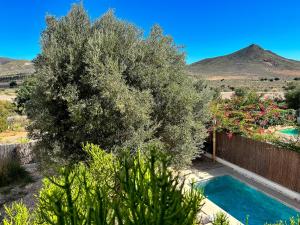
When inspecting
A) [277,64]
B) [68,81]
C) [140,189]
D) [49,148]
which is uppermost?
[277,64]

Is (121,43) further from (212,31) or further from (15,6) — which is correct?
(212,31)

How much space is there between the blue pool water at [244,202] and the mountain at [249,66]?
63236 mm

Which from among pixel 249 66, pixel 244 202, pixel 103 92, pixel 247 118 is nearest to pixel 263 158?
pixel 244 202

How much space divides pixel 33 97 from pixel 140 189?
770cm

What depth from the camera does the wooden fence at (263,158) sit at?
10.2 m

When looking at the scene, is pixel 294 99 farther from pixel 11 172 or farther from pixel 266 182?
pixel 11 172

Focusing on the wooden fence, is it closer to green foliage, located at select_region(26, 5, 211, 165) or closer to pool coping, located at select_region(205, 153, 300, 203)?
pool coping, located at select_region(205, 153, 300, 203)

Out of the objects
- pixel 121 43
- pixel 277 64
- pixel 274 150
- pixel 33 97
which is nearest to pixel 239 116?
pixel 274 150

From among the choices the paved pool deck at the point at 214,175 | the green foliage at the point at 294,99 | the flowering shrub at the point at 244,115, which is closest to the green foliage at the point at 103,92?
the paved pool deck at the point at 214,175

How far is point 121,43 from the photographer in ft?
31.6

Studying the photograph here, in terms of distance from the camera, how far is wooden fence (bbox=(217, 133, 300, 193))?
1016 cm

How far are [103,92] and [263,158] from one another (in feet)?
24.2

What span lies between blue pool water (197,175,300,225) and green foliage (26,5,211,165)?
7.26 ft

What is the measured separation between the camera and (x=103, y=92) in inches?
330
